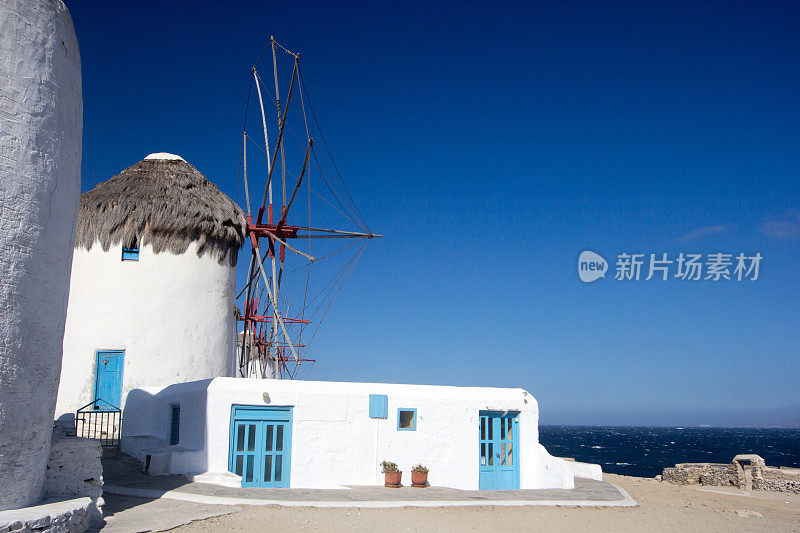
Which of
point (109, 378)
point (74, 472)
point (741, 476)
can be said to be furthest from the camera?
point (741, 476)

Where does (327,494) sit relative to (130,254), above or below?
below

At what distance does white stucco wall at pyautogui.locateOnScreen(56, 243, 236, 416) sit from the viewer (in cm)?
1836

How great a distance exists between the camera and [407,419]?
1552 cm

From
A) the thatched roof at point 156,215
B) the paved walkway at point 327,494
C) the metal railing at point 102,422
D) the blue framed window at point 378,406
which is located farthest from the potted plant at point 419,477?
the thatched roof at point 156,215

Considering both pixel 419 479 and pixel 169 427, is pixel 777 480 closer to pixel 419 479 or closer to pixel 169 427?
pixel 419 479

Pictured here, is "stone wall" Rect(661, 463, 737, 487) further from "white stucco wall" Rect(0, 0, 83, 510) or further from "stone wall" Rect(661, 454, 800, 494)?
"white stucco wall" Rect(0, 0, 83, 510)

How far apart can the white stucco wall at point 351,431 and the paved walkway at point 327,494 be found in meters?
0.49

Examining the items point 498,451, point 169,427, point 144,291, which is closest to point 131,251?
point 144,291

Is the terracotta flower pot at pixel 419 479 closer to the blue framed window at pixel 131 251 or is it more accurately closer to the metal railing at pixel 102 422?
the metal railing at pixel 102 422

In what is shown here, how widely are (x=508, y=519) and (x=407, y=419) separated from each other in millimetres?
4137

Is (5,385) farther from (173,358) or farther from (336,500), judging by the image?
(173,358)

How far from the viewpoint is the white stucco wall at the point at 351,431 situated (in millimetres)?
14133

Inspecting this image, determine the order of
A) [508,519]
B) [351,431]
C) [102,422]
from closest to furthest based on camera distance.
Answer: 1. [508,519]
2. [351,431]
3. [102,422]

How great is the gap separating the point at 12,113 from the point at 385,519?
822 cm
